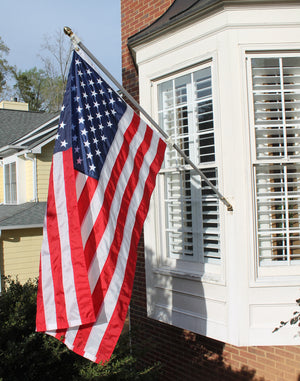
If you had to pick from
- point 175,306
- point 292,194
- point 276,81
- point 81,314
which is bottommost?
point 175,306

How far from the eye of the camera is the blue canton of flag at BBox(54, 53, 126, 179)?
3533mm

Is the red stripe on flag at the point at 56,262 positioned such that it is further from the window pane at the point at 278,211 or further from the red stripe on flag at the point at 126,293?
Result: the window pane at the point at 278,211

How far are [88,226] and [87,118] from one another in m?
0.93

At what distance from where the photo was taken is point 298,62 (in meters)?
4.72

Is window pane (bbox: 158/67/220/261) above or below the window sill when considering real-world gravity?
above

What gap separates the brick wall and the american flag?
2419 millimetres

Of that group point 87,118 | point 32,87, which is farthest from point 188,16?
point 32,87

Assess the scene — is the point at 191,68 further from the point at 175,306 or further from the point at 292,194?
the point at 175,306

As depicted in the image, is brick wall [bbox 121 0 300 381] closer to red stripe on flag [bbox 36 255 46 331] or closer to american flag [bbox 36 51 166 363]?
american flag [bbox 36 51 166 363]

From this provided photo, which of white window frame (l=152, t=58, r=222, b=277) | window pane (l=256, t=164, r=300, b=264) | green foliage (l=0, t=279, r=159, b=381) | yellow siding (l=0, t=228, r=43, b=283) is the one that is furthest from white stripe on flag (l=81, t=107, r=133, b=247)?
yellow siding (l=0, t=228, r=43, b=283)

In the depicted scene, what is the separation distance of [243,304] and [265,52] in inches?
109

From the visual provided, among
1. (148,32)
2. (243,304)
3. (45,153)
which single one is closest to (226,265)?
(243,304)

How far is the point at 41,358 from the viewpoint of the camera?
4879mm

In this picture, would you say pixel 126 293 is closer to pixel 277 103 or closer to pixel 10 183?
pixel 277 103
